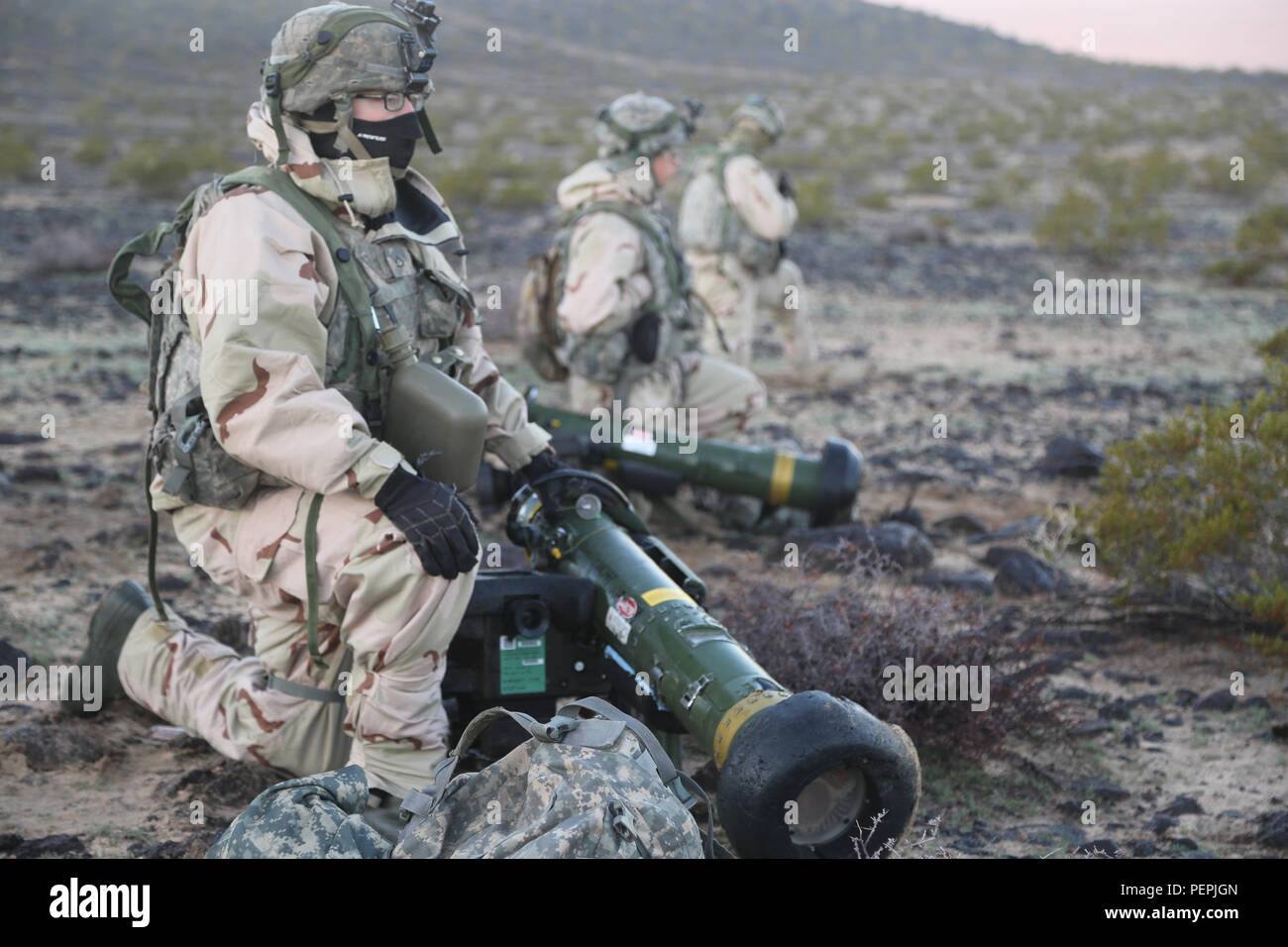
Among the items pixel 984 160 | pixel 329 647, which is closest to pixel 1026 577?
pixel 329 647

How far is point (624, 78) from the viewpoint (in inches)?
2243

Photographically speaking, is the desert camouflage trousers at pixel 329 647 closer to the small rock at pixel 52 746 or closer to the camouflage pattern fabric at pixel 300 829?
the small rock at pixel 52 746

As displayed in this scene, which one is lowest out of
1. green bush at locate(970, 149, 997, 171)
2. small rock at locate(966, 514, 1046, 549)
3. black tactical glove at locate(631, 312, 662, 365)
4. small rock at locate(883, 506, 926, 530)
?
small rock at locate(966, 514, 1046, 549)

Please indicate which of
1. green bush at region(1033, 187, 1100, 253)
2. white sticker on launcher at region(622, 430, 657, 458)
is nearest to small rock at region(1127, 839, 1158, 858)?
white sticker on launcher at region(622, 430, 657, 458)

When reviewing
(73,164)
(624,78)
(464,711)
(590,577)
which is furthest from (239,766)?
(624,78)

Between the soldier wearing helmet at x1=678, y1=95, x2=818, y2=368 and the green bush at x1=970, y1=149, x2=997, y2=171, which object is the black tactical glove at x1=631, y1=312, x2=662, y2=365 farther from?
the green bush at x1=970, y1=149, x2=997, y2=171

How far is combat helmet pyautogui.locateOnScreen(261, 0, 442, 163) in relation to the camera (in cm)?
339

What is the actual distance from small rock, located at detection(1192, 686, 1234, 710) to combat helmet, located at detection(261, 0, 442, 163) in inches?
130

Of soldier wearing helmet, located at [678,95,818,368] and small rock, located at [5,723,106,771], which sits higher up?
soldier wearing helmet, located at [678,95,818,368]

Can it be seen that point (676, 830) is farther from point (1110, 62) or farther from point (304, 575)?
point (1110, 62)

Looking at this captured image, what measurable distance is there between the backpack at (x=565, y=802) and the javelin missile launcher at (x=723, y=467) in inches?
124

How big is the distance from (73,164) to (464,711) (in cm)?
2267

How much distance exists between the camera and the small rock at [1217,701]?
4438mm

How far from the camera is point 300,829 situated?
262cm
